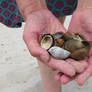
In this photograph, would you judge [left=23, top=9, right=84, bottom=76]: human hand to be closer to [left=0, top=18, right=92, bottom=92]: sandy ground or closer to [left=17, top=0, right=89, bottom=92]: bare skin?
[left=17, top=0, right=89, bottom=92]: bare skin

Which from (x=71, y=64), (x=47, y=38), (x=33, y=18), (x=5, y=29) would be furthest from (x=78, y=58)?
(x=5, y=29)

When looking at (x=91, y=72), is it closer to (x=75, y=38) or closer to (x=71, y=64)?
(x=71, y=64)

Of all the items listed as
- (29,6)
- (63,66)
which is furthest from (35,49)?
(29,6)

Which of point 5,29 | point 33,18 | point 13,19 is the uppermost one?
point 33,18

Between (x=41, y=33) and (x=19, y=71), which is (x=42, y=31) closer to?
(x=41, y=33)

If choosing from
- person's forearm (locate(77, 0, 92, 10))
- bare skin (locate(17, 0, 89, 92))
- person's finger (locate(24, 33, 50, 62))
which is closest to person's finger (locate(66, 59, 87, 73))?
bare skin (locate(17, 0, 89, 92))

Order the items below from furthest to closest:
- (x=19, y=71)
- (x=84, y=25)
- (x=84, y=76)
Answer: (x=19, y=71) → (x=84, y=25) → (x=84, y=76)

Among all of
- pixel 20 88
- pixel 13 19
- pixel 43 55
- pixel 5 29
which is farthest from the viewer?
pixel 5 29
